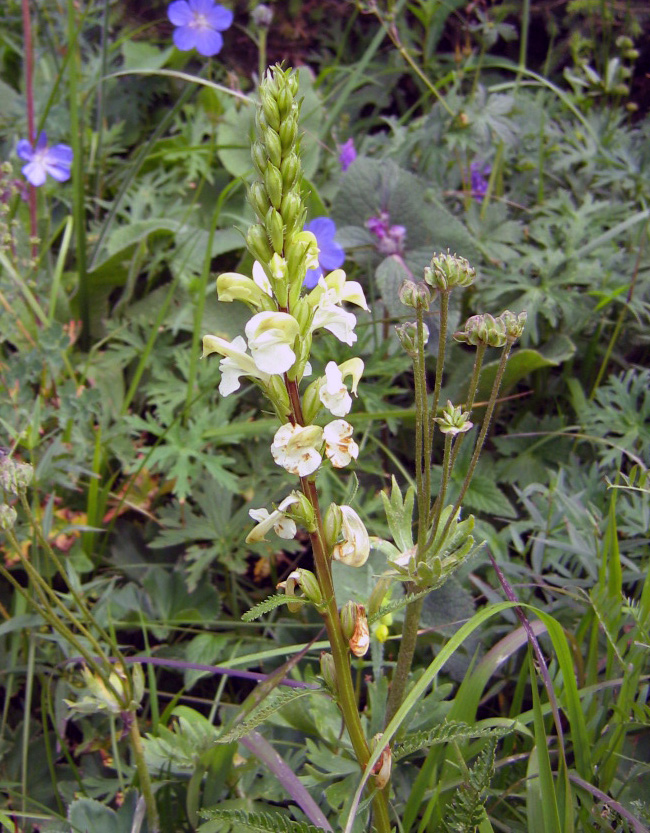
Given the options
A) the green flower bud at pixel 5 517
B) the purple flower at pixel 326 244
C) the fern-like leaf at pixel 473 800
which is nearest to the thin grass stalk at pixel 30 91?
the purple flower at pixel 326 244

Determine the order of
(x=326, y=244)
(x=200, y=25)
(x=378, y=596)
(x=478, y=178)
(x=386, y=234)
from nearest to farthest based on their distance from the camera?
(x=378, y=596)
(x=326, y=244)
(x=386, y=234)
(x=478, y=178)
(x=200, y=25)

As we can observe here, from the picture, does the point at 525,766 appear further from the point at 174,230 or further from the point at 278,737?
the point at 174,230

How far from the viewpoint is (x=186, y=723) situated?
1273 mm

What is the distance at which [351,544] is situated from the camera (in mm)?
911

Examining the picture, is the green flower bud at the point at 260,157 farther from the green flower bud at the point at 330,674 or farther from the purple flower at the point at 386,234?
the purple flower at the point at 386,234

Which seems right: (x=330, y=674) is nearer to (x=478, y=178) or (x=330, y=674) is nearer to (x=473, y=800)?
(x=473, y=800)

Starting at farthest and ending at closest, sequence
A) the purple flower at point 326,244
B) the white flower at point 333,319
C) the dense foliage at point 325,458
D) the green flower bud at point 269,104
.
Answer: the purple flower at point 326,244 < the dense foliage at point 325,458 < the white flower at point 333,319 < the green flower bud at point 269,104

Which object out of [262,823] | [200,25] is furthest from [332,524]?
[200,25]

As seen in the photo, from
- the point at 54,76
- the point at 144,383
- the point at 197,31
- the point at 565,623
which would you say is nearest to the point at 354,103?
A: the point at 197,31

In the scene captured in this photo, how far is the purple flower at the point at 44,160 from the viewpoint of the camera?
217 cm

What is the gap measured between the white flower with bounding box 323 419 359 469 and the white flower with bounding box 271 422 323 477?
0.02 meters

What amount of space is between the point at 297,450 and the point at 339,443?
0.17 ft

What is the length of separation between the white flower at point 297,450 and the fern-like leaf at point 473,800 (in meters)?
0.46

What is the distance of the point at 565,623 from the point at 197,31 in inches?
88.4
